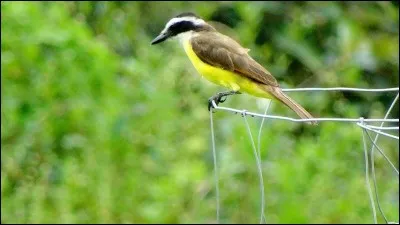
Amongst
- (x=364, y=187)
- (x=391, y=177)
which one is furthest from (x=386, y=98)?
(x=364, y=187)

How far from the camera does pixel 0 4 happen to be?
15.2 ft

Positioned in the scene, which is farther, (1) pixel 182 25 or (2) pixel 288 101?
(1) pixel 182 25

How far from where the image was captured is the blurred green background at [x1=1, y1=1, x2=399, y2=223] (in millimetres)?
4289

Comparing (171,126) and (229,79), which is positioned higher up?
(229,79)

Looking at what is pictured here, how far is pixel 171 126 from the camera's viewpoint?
468 cm

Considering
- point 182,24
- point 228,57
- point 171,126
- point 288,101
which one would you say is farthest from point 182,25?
point 171,126

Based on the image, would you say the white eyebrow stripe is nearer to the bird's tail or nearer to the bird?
the bird

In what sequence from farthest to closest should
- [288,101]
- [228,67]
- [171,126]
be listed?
1. [171,126]
2. [228,67]
3. [288,101]

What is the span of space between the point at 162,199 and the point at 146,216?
0.39 ft

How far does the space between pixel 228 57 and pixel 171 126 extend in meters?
1.27

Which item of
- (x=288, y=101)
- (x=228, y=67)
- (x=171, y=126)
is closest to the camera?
(x=288, y=101)

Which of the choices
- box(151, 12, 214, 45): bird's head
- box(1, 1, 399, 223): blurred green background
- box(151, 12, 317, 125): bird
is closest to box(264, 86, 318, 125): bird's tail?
box(151, 12, 317, 125): bird

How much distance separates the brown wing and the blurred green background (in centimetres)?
71

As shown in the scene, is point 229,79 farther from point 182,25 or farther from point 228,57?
point 182,25
